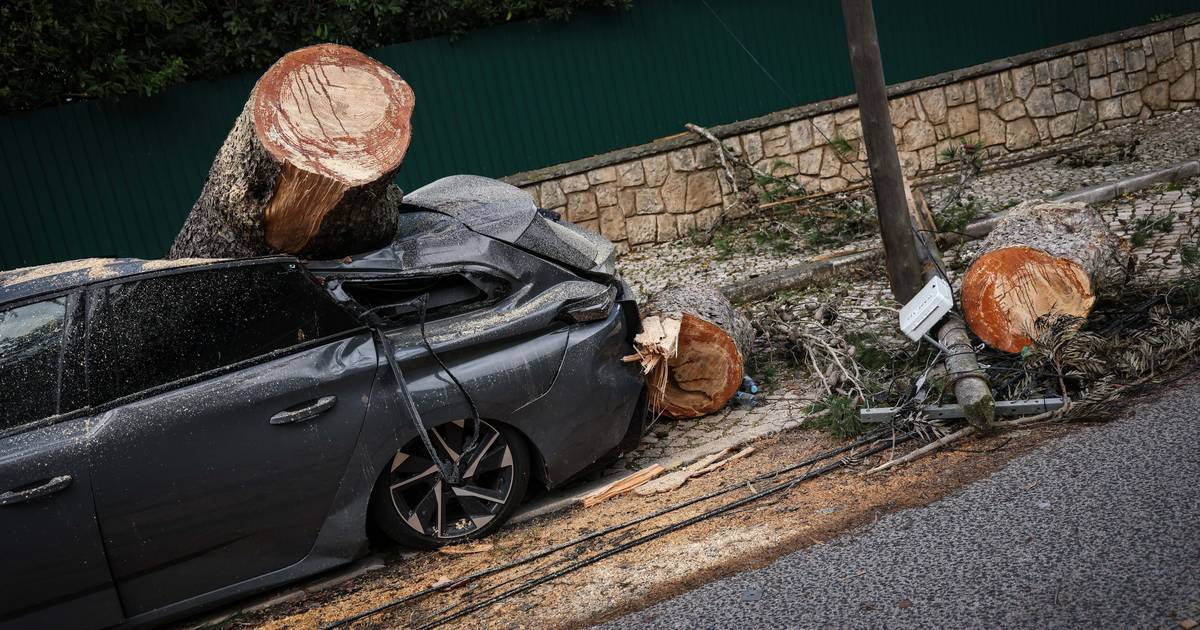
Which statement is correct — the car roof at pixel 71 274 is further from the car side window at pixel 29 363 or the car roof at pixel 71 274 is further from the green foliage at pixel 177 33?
the green foliage at pixel 177 33

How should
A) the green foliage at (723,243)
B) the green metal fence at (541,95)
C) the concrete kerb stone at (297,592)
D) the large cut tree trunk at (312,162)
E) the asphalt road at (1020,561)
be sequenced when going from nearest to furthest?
the asphalt road at (1020,561), the concrete kerb stone at (297,592), the large cut tree trunk at (312,162), the green metal fence at (541,95), the green foliage at (723,243)

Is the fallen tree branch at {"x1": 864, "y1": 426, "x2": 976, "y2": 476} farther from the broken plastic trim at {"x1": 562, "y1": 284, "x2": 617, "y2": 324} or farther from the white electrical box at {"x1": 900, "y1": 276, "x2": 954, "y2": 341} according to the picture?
the broken plastic trim at {"x1": 562, "y1": 284, "x2": 617, "y2": 324}

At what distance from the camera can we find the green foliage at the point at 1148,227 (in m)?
6.96

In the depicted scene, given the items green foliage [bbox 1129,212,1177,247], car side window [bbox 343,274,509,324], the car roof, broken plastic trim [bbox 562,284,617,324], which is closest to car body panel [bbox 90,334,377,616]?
car side window [bbox 343,274,509,324]

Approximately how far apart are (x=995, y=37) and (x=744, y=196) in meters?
3.73

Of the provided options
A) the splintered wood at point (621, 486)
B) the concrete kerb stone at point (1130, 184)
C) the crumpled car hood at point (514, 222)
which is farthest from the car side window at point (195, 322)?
the concrete kerb stone at point (1130, 184)

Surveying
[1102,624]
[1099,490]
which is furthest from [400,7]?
[1102,624]

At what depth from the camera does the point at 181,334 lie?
4000mm

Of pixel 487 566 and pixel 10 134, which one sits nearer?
pixel 487 566

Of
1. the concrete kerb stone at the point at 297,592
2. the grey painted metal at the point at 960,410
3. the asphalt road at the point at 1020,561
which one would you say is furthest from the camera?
the grey painted metal at the point at 960,410

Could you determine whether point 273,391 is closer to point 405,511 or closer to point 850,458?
point 405,511

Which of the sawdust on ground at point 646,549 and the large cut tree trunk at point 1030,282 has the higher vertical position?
the large cut tree trunk at point 1030,282

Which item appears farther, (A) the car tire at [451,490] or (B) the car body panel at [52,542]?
(A) the car tire at [451,490]

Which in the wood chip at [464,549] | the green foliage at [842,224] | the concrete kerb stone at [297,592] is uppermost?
the green foliage at [842,224]
